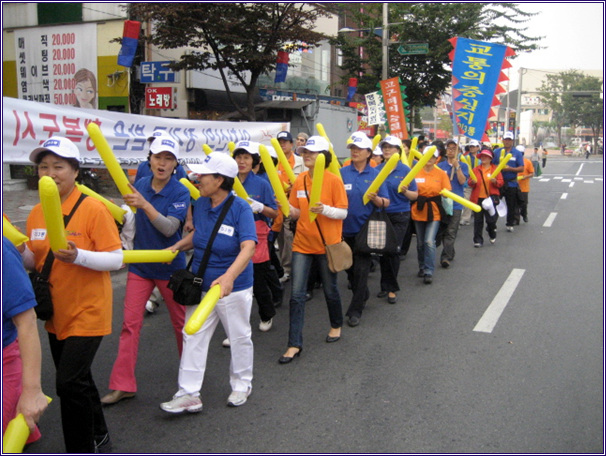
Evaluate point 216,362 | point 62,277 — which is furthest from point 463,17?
point 62,277

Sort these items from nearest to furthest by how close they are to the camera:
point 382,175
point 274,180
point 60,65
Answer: point 274,180, point 382,175, point 60,65

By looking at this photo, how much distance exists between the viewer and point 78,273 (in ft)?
10.0

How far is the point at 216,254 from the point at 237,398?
1.03m

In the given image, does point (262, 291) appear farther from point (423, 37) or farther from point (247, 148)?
point (423, 37)

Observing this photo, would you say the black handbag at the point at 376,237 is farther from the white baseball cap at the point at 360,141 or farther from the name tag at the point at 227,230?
the name tag at the point at 227,230

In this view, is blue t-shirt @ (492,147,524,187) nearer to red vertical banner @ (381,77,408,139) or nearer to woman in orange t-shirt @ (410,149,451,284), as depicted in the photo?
woman in orange t-shirt @ (410,149,451,284)

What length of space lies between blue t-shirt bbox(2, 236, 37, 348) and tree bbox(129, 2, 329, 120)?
13.6m

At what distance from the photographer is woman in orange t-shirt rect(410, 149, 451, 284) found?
7.65 m

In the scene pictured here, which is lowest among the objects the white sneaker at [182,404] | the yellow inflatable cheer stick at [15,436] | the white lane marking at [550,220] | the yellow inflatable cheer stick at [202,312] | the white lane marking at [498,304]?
the white lane marking at [550,220]

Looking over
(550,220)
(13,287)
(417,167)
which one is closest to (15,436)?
(13,287)

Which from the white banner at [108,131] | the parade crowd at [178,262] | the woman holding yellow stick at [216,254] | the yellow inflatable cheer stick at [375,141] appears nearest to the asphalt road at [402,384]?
the parade crowd at [178,262]

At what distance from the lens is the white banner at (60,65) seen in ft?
64.5

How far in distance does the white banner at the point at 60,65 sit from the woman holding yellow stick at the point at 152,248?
1700cm

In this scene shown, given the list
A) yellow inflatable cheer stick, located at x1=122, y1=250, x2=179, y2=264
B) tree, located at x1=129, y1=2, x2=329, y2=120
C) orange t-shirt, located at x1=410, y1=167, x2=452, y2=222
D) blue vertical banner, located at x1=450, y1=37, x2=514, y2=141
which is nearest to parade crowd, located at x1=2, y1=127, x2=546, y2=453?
yellow inflatable cheer stick, located at x1=122, y1=250, x2=179, y2=264
